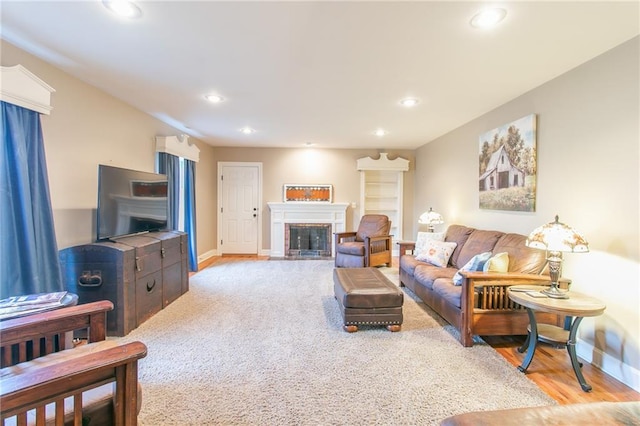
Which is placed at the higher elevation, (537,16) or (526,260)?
(537,16)

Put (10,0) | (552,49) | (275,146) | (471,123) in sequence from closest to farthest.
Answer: (10,0)
(552,49)
(471,123)
(275,146)

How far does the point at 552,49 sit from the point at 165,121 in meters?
4.47

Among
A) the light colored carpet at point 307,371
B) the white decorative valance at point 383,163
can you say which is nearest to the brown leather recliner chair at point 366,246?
the white decorative valance at point 383,163

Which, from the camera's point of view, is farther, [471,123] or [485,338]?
[471,123]

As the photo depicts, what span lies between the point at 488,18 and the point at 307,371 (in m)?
2.58

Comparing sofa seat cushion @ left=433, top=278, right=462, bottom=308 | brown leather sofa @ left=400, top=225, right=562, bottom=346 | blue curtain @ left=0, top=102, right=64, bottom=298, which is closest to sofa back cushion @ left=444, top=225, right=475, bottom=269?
brown leather sofa @ left=400, top=225, right=562, bottom=346

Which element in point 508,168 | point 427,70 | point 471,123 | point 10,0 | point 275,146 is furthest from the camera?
point 275,146

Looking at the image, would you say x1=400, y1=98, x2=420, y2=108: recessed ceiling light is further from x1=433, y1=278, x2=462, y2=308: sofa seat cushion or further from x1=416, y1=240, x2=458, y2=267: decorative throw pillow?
x1=433, y1=278, x2=462, y2=308: sofa seat cushion

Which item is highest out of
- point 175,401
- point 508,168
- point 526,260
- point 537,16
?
point 537,16

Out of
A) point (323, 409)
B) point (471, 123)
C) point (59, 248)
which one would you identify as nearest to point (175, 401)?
point (323, 409)

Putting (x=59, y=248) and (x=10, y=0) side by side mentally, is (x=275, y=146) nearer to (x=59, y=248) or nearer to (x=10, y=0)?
(x=59, y=248)

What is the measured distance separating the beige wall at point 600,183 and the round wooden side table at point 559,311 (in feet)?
0.79

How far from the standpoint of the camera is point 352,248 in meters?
5.01

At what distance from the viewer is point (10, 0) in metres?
1.66
